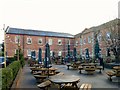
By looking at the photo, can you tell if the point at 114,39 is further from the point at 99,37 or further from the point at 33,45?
the point at 33,45

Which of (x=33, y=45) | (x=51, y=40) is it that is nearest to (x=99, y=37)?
(x=51, y=40)

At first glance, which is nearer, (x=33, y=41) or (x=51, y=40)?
(x=33, y=41)

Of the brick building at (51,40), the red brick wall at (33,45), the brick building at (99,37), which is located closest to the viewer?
the brick building at (99,37)

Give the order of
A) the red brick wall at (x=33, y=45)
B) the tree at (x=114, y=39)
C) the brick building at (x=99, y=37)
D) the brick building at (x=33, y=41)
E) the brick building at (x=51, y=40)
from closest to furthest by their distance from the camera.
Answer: the tree at (x=114, y=39) → the brick building at (x=99, y=37) → the brick building at (x=51, y=40) → the red brick wall at (x=33, y=45) → the brick building at (x=33, y=41)

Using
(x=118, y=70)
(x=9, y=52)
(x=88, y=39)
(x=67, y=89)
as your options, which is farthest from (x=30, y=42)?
(x=67, y=89)

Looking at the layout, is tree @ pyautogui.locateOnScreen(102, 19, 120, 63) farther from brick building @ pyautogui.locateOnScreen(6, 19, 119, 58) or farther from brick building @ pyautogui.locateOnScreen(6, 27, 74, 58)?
brick building @ pyautogui.locateOnScreen(6, 27, 74, 58)

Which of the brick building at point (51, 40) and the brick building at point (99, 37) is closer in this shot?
the brick building at point (99, 37)

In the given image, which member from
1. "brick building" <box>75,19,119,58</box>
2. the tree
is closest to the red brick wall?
"brick building" <box>75,19,119,58</box>

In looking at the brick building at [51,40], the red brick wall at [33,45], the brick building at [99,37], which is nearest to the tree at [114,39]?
the brick building at [99,37]

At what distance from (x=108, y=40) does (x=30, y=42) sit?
20.5 m

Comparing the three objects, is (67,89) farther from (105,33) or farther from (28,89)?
(105,33)

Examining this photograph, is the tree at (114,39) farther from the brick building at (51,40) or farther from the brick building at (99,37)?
the brick building at (51,40)

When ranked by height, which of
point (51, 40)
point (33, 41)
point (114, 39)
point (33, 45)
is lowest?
point (114, 39)

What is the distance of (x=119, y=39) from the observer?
1120 inches
